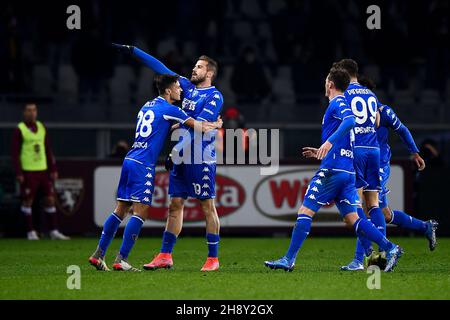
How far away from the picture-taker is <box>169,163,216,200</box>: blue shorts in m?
11.4

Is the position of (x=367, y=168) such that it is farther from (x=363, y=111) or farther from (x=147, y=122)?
(x=147, y=122)

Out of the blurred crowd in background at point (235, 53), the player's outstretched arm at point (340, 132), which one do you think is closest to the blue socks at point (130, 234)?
the player's outstretched arm at point (340, 132)

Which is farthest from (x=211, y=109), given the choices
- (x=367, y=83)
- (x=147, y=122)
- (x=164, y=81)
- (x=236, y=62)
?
(x=236, y=62)

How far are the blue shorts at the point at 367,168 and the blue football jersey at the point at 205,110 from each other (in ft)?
5.11

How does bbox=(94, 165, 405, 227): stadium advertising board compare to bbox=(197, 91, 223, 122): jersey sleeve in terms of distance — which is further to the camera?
bbox=(94, 165, 405, 227): stadium advertising board

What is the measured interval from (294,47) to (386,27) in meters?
1.93

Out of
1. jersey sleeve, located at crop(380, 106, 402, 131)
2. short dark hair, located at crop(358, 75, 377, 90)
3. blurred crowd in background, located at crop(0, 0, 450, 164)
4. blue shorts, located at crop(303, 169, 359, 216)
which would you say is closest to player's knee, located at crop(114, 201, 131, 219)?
blue shorts, located at crop(303, 169, 359, 216)

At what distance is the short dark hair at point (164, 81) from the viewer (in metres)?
11.3

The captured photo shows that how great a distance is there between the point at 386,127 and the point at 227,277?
2.94m

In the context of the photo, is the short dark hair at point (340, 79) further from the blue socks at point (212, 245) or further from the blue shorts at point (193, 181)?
the blue socks at point (212, 245)

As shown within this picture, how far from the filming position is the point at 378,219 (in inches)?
467

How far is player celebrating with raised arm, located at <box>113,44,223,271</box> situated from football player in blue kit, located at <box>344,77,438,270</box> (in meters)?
1.58

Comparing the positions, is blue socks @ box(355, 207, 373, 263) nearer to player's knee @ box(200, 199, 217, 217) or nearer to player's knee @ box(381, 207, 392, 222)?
player's knee @ box(381, 207, 392, 222)
